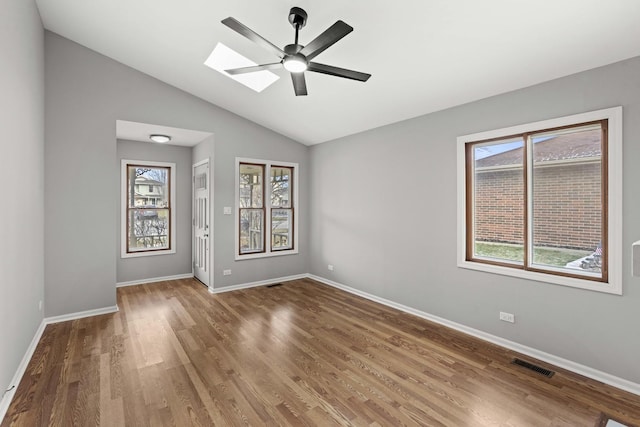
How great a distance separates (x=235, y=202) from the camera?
17.7 ft

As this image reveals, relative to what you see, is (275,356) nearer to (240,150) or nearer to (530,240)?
(530,240)

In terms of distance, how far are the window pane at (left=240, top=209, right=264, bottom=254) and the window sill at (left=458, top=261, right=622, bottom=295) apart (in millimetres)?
3565

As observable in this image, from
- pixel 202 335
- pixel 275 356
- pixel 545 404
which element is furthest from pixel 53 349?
pixel 545 404

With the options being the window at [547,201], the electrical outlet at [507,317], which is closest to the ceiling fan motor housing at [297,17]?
the window at [547,201]

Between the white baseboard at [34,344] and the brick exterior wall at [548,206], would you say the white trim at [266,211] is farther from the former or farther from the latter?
the brick exterior wall at [548,206]

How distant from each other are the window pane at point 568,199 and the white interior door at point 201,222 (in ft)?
15.6

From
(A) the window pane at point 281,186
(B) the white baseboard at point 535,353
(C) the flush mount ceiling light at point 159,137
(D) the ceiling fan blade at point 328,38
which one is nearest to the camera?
(D) the ceiling fan blade at point 328,38

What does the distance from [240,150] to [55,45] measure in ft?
8.83

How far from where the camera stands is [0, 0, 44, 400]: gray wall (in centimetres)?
225

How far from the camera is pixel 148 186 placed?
5906mm

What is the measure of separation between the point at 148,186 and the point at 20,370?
3.84m

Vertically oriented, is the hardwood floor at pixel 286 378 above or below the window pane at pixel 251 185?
below

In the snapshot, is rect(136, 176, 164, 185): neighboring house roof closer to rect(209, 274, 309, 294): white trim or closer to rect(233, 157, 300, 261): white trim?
rect(233, 157, 300, 261): white trim

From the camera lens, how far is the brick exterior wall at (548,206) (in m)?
2.79
